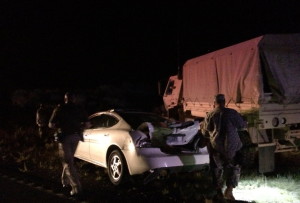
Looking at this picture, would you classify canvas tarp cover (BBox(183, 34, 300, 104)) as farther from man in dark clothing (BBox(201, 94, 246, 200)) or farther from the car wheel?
the car wheel

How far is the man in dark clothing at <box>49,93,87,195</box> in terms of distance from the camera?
22.7 ft

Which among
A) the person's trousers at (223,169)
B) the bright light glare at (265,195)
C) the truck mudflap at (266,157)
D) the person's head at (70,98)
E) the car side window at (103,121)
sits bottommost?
the bright light glare at (265,195)

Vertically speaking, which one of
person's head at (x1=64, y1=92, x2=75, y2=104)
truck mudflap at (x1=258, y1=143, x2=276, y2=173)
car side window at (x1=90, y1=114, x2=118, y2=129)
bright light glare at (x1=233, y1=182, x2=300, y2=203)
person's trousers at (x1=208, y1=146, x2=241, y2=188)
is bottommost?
bright light glare at (x1=233, y1=182, x2=300, y2=203)

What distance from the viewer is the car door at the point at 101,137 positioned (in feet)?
27.7

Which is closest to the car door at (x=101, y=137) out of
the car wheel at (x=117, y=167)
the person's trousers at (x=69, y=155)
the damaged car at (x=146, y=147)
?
Answer: the damaged car at (x=146, y=147)

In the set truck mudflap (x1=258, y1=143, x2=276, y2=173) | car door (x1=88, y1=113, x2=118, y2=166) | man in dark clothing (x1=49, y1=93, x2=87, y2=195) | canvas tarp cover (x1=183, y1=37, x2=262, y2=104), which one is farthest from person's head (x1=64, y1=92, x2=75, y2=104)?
truck mudflap (x1=258, y1=143, x2=276, y2=173)

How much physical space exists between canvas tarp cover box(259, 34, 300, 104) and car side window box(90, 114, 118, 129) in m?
3.51

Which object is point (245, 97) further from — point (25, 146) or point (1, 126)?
point (1, 126)

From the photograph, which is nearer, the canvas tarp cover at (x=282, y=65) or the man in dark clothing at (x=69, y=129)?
the man in dark clothing at (x=69, y=129)

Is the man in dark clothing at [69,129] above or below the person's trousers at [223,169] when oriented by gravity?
above

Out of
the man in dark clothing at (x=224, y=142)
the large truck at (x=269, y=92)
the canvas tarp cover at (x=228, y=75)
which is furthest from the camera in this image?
the canvas tarp cover at (x=228, y=75)

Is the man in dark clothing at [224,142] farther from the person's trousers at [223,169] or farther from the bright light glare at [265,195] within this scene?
the bright light glare at [265,195]

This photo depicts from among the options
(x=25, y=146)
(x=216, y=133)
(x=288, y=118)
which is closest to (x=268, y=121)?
(x=288, y=118)

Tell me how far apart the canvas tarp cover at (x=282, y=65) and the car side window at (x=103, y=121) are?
138 inches
